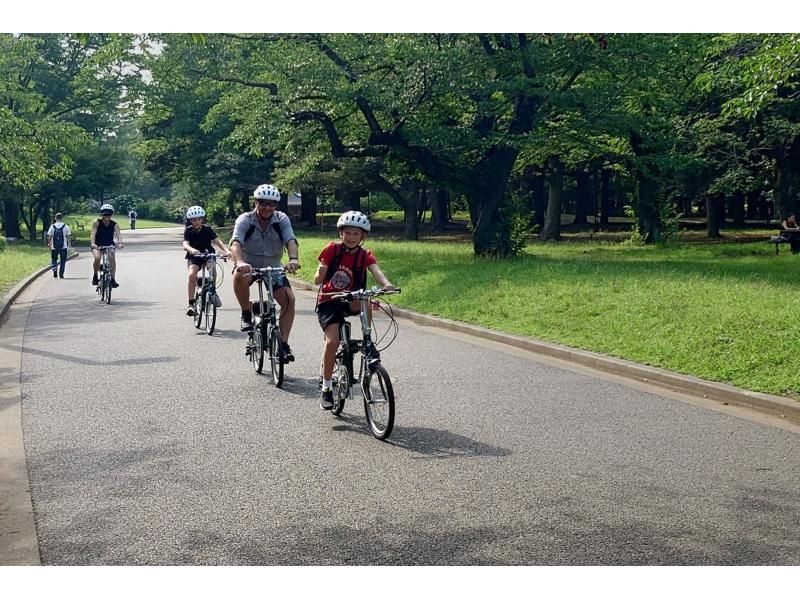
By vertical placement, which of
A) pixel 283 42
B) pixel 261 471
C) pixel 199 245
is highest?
pixel 283 42

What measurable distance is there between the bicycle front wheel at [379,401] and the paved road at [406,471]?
0.11 meters

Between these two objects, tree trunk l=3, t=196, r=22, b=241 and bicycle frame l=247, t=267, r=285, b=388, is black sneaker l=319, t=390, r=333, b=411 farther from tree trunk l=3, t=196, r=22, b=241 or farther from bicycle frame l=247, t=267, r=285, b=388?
tree trunk l=3, t=196, r=22, b=241

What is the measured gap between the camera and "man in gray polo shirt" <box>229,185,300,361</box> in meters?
9.65

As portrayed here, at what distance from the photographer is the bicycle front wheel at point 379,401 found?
719cm

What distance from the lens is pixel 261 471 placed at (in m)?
6.38

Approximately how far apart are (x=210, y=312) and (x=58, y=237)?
13.6 metres

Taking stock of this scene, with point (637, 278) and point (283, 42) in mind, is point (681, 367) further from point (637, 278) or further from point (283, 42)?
point (283, 42)

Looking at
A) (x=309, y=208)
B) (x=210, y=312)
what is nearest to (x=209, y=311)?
(x=210, y=312)

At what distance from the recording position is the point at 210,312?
1407cm

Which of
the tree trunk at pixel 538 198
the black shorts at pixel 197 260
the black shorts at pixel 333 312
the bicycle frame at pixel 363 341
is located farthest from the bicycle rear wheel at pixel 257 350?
the tree trunk at pixel 538 198

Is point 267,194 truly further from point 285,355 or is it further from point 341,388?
point 341,388

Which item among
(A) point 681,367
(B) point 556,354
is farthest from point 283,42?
(A) point 681,367

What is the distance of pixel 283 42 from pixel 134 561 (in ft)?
71.3

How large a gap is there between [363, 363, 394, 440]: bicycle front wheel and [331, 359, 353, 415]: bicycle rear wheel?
0.33 m
